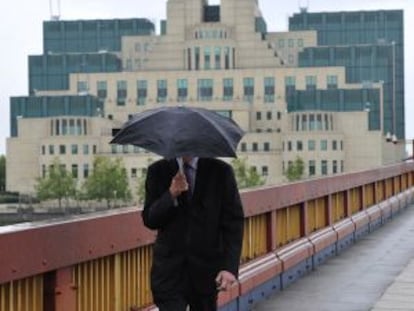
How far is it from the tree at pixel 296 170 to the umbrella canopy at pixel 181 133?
4498 inches

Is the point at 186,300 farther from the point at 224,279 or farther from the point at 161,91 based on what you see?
the point at 161,91

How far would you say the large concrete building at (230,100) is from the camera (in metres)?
132

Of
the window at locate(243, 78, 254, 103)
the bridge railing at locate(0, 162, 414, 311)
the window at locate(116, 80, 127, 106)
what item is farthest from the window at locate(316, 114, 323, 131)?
the bridge railing at locate(0, 162, 414, 311)

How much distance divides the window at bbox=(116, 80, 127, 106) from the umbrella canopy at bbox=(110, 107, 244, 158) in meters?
140

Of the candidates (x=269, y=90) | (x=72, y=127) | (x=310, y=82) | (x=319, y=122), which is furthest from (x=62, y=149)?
(x=310, y=82)

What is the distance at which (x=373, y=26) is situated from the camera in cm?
19425

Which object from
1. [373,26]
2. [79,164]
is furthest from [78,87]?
[373,26]

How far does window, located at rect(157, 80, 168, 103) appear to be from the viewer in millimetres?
144000

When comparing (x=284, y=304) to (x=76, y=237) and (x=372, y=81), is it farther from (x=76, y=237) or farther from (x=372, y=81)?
(x=372, y=81)

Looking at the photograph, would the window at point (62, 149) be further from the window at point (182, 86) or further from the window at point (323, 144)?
the window at point (323, 144)

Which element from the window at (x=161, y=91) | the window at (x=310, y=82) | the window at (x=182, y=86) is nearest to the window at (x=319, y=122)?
the window at (x=310, y=82)

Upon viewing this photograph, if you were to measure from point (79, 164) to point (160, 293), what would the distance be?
5202 inches

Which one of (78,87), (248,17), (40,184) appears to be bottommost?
(40,184)

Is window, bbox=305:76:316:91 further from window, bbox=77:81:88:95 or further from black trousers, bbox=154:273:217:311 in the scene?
black trousers, bbox=154:273:217:311
